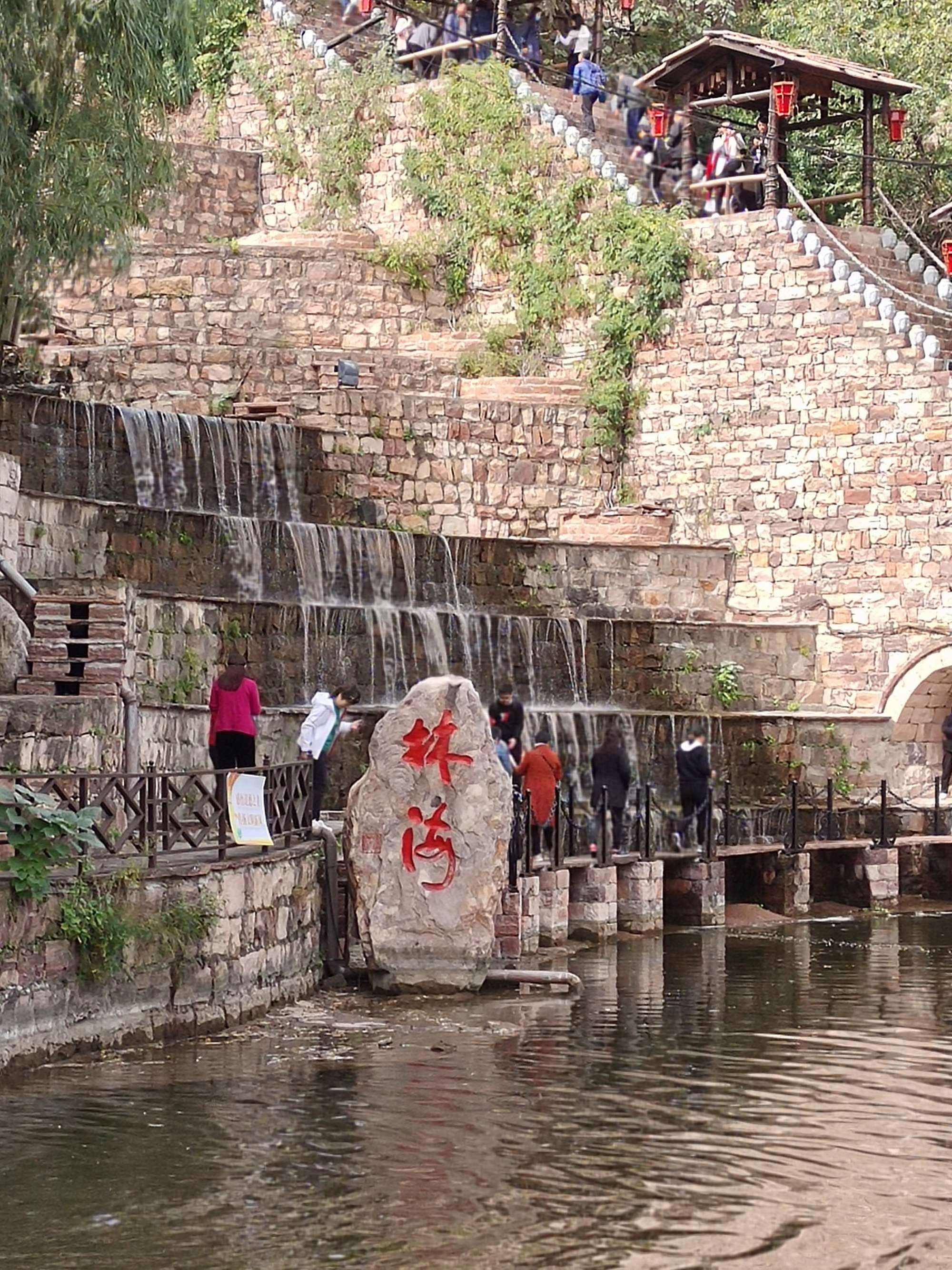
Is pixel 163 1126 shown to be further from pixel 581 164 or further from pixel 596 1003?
pixel 581 164

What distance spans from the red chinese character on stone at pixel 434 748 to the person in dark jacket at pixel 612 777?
5394 millimetres

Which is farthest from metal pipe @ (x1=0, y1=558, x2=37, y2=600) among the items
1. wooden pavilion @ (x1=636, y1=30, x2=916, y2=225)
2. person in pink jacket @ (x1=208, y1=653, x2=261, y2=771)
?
wooden pavilion @ (x1=636, y1=30, x2=916, y2=225)

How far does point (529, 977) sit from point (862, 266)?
15.5 meters

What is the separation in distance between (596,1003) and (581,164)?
60.4ft

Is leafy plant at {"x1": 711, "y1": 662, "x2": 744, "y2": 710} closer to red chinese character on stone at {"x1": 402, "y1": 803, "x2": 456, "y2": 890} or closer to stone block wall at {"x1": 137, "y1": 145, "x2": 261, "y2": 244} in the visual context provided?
stone block wall at {"x1": 137, "y1": 145, "x2": 261, "y2": 244}

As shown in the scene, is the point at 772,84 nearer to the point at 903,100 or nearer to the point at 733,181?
the point at 733,181

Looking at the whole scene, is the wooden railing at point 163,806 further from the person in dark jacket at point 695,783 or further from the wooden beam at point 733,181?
the wooden beam at point 733,181

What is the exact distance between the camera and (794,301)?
92.6ft

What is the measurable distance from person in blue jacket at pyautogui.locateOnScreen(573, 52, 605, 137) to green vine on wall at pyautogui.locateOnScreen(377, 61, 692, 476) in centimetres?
90

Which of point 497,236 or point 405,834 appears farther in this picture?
point 497,236

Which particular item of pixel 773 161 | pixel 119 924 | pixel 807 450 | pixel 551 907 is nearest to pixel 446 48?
pixel 773 161

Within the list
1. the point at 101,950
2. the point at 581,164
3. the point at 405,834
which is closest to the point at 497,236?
the point at 581,164

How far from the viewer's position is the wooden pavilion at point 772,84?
94.2 ft

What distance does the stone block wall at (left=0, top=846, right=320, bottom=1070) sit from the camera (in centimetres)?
1128
